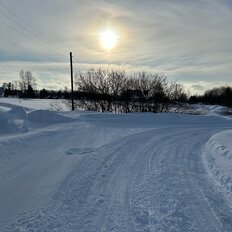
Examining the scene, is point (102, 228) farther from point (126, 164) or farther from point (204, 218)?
point (126, 164)

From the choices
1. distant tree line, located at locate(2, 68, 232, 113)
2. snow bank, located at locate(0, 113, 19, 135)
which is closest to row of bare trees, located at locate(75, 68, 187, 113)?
distant tree line, located at locate(2, 68, 232, 113)

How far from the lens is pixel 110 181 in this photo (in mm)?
6840

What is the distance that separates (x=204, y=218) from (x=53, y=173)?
12.8 ft

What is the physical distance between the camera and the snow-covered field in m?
4.71

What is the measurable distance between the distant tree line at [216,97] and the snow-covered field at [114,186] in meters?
88.0

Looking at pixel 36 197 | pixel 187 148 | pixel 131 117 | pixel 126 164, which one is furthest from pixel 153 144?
pixel 131 117

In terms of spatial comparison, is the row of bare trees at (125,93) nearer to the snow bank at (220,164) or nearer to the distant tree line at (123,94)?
the distant tree line at (123,94)

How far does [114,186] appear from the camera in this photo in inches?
256

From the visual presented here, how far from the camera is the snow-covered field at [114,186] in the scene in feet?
15.5

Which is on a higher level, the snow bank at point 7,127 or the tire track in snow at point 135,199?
the snow bank at point 7,127

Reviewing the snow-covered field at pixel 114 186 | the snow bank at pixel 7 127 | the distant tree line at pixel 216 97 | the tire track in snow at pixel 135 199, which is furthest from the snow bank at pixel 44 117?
the distant tree line at pixel 216 97

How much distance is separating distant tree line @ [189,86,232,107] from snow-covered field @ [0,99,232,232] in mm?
87980

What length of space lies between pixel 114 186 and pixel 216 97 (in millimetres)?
117831

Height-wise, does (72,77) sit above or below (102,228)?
above
